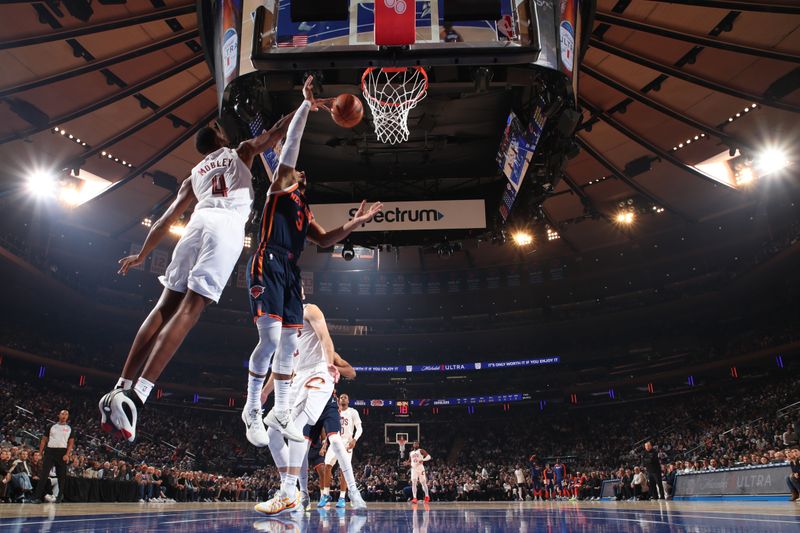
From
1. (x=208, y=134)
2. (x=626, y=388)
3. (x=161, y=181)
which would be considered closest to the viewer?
(x=208, y=134)

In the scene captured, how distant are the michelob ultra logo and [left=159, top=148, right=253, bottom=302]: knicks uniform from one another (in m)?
7.55

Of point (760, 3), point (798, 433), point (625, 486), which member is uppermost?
point (760, 3)

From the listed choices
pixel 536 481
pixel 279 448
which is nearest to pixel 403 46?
pixel 279 448

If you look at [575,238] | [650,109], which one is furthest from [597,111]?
[575,238]

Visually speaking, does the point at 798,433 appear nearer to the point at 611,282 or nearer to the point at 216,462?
the point at 611,282

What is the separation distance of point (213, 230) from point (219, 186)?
1.47ft

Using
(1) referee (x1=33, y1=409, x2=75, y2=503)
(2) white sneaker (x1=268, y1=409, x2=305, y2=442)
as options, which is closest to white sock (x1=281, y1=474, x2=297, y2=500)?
(2) white sneaker (x1=268, y1=409, x2=305, y2=442)

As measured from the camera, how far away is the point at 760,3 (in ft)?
30.1

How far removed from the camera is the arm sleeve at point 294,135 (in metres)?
4.18

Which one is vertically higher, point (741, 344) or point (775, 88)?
point (775, 88)

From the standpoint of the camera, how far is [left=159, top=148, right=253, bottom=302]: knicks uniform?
137 inches

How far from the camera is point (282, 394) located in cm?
450

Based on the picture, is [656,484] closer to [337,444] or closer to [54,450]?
[337,444]

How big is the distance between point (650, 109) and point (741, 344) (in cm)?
1909
